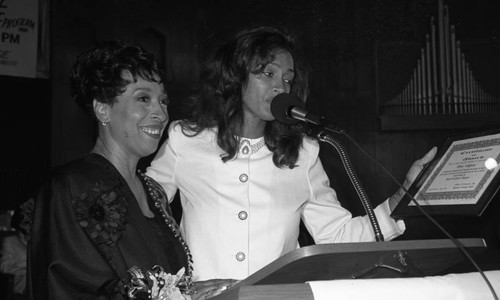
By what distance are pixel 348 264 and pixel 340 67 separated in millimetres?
4313

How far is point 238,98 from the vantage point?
259 centimetres

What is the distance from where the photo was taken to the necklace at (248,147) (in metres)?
2.52

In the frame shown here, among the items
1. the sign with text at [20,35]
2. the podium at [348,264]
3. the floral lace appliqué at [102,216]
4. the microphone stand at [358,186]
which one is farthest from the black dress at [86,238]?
the sign with text at [20,35]

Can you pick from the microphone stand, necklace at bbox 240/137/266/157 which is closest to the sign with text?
necklace at bbox 240/137/266/157

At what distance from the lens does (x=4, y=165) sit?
18.2ft

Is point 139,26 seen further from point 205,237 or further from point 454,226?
point 205,237

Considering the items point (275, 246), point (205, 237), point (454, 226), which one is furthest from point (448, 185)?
point (454, 226)

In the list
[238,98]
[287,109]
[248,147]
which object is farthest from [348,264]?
[238,98]

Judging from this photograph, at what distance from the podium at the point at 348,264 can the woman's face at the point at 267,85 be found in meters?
0.96

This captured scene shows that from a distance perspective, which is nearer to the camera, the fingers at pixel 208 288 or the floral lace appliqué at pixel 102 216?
the floral lace appliqué at pixel 102 216

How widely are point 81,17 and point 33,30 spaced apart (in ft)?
1.18

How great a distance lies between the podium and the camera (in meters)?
1.32

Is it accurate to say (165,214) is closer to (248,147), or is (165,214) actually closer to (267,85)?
(248,147)

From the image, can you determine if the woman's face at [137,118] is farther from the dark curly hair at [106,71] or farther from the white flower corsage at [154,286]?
the white flower corsage at [154,286]
